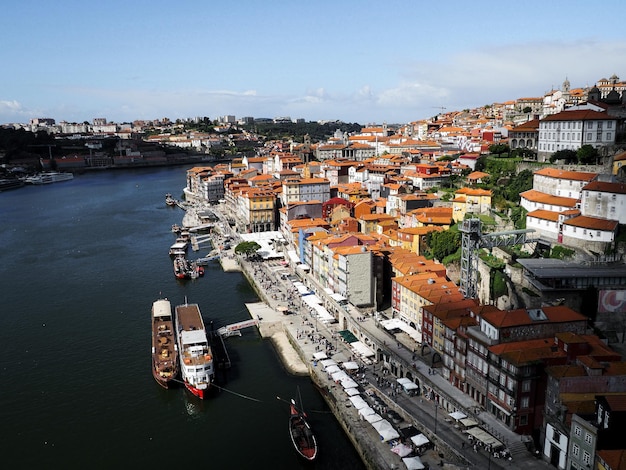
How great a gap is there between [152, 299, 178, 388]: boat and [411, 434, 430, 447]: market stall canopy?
29.6ft

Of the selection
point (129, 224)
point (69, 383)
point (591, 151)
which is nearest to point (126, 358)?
point (69, 383)

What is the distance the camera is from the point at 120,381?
2114 centimetres

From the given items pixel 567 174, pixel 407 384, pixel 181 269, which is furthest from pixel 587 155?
pixel 181 269

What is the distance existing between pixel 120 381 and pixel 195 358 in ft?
10.2

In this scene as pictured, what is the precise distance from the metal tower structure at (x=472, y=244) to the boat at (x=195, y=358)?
33.1ft

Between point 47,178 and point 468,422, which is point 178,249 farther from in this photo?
point 47,178

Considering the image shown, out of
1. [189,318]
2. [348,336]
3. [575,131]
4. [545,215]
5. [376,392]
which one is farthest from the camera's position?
[575,131]

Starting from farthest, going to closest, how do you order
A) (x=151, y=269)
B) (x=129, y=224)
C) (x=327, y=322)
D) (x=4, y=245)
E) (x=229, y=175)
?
(x=229, y=175) → (x=129, y=224) → (x=4, y=245) → (x=151, y=269) → (x=327, y=322)

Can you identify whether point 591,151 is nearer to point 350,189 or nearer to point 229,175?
point 350,189

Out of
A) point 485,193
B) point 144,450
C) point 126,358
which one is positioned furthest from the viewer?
point 485,193

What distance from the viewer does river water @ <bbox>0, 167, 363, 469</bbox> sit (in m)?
17.1

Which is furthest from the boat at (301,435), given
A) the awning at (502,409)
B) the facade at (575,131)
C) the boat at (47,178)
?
the boat at (47,178)

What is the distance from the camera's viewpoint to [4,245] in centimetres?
4291

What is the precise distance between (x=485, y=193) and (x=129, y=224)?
3207 cm
